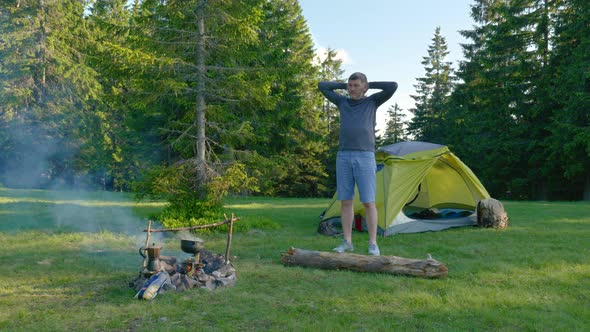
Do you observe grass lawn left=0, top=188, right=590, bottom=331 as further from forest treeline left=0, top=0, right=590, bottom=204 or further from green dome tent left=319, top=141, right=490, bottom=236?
forest treeline left=0, top=0, right=590, bottom=204

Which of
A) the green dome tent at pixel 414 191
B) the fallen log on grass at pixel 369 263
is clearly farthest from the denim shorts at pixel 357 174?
the green dome tent at pixel 414 191

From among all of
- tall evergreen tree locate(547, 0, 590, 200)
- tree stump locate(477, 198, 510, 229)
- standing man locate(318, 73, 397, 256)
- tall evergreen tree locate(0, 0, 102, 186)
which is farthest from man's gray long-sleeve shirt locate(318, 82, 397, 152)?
tall evergreen tree locate(0, 0, 102, 186)

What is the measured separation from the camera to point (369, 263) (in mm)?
4457

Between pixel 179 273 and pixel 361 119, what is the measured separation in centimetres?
256

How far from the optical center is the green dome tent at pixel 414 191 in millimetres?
7361

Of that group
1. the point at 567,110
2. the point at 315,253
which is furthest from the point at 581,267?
the point at 567,110

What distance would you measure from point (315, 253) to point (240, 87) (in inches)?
155

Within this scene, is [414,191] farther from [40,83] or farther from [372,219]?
[40,83]

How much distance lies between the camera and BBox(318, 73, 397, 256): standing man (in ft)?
16.7

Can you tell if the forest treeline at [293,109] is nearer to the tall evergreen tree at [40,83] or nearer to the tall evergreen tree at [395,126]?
the tall evergreen tree at [40,83]

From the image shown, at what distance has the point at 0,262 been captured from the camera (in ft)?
16.3

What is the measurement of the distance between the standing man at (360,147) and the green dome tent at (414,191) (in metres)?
2.05

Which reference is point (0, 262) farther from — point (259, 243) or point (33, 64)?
point (33, 64)

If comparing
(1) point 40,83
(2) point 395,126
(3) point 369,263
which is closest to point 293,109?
(1) point 40,83
